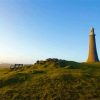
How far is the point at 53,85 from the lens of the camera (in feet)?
110

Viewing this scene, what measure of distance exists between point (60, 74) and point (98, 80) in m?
6.05

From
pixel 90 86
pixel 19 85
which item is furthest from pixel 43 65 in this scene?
pixel 90 86

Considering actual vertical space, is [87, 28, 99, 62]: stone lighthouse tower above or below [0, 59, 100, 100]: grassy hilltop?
above

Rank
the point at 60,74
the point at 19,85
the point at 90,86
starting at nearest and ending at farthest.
→ the point at 90,86 → the point at 19,85 → the point at 60,74

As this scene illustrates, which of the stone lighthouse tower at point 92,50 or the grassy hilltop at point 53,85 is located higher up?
the stone lighthouse tower at point 92,50

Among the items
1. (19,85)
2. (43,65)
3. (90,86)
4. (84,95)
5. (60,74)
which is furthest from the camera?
(43,65)

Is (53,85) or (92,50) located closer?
(53,85)

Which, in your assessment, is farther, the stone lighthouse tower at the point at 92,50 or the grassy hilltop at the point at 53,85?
the stone lighthouse tower at the point at 92,50

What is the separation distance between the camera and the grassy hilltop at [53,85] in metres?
30.3

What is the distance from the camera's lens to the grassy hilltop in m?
30.3

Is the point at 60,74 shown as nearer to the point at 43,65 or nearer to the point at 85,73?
the point at 85,73

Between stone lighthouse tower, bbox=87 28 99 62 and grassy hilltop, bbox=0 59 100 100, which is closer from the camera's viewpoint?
grassy hilltop, bbox=0 59 100 100

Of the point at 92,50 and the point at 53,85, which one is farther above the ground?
the point at 92,50

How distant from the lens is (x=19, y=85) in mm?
34375
